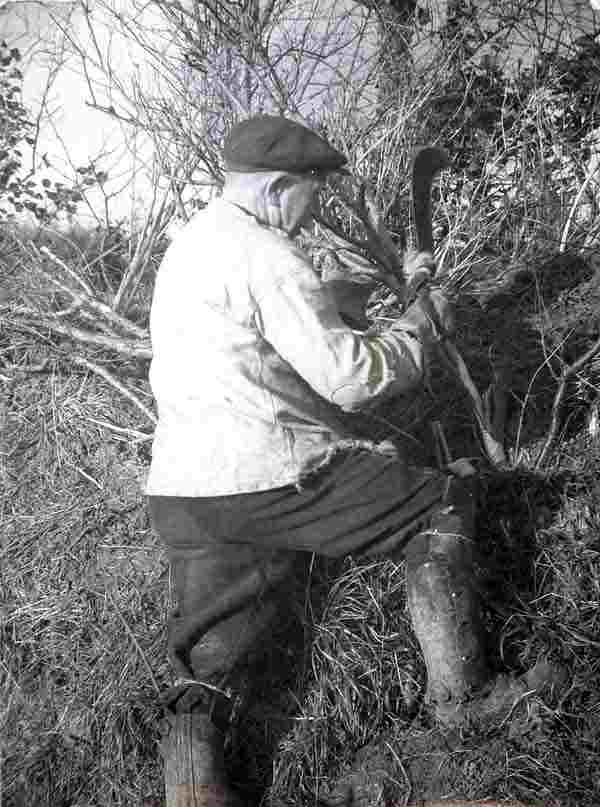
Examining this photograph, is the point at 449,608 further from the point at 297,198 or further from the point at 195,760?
the point at 297,198

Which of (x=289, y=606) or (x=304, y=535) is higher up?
(x=304, y=535)

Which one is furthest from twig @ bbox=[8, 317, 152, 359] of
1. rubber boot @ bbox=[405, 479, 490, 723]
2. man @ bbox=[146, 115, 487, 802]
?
rubber boot @ bbox=[405, 479, 490, 723]

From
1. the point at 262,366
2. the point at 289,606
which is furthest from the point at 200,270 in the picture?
the point at 289,606

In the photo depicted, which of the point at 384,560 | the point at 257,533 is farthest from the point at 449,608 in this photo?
the point at 257,533

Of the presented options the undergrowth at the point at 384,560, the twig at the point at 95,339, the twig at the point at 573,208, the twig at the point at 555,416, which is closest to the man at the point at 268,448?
the undergrowth at the point at 384,560

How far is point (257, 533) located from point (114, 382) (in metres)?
1.73

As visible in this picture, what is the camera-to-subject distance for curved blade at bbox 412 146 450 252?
105 inches

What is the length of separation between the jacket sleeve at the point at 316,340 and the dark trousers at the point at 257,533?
0.26 m

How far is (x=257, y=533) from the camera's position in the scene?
218 centimetres

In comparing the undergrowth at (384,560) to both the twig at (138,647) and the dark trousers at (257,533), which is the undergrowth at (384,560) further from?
the dark trousers at (257,533)

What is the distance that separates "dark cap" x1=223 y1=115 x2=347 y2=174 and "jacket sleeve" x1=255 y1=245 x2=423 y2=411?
288 mm

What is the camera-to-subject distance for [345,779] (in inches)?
89.3

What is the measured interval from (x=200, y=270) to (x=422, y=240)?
996mm

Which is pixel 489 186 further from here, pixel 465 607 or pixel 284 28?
A: pixel 465 607
